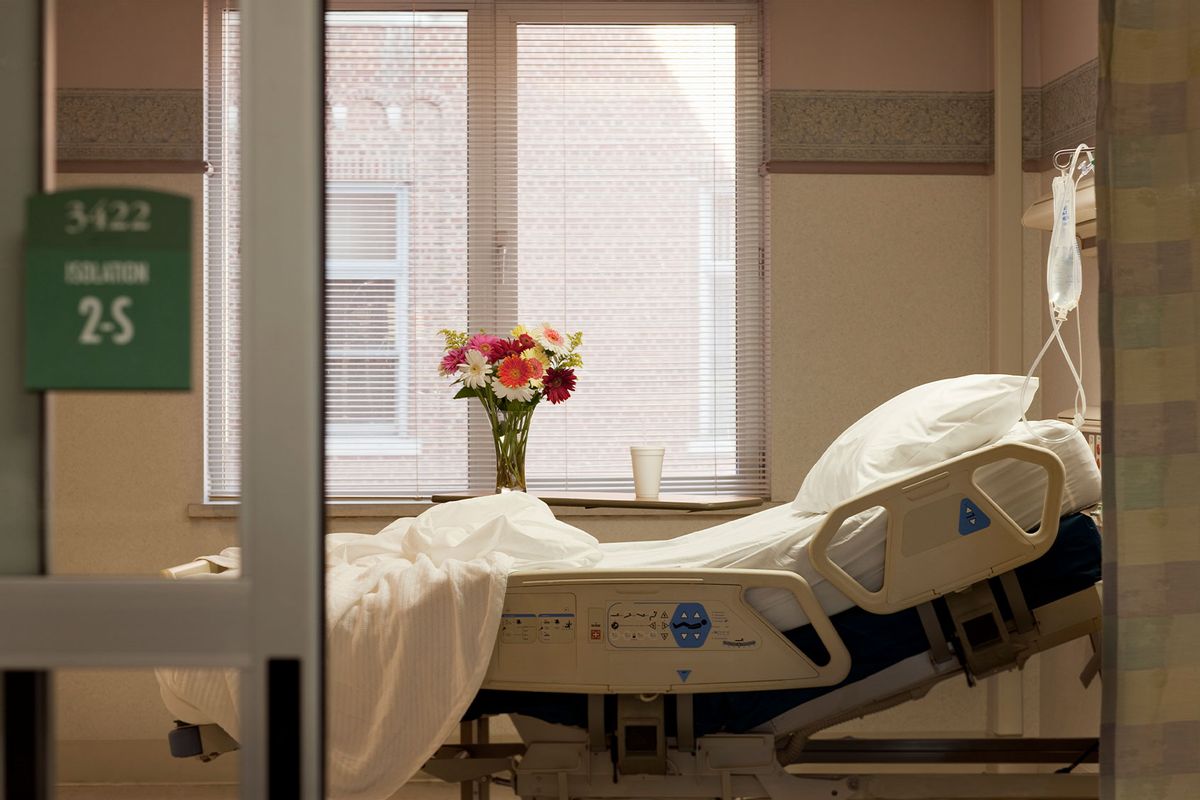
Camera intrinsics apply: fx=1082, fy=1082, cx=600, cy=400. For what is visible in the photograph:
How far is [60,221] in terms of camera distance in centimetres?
90

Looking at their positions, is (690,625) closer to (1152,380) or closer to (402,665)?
(402,665)

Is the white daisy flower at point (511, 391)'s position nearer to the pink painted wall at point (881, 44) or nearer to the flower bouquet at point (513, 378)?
the flower bouquet at point (513, 378)

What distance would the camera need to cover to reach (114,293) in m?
0.88

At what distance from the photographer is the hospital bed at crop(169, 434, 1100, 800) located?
2029 millimetres

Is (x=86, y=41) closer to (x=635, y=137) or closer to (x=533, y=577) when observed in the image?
(x=533, y=577)

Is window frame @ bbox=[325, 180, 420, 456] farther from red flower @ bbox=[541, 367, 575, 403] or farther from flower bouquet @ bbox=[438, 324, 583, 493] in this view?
red flower @ bbox=[541, 367, 575, 403]

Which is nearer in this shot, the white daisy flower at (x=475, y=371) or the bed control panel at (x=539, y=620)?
the bed control panel at (x=539, y=620)

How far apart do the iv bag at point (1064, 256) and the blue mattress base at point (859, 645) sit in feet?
1.97

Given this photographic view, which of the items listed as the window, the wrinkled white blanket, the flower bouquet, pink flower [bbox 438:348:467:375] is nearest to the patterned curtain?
the wrinkled white blanket

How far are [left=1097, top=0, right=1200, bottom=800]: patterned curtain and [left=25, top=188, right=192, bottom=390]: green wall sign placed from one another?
1.26m

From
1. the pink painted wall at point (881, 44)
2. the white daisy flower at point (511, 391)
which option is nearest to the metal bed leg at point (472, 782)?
the white daisy flower at point (511, 391)

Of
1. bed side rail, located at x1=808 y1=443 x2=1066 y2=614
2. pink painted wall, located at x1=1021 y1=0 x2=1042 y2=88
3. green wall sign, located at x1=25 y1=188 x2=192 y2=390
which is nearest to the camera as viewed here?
green wall sign, located at x1=25 y1=188 x2=192 y2=390

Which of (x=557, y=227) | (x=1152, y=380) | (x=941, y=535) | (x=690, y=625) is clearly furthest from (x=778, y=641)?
(x=557, y=227)

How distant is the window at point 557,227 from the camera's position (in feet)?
12.0
